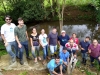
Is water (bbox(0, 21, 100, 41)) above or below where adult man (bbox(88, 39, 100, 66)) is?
below

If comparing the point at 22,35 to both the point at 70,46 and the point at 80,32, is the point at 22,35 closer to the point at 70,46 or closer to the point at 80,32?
the point at 70,46

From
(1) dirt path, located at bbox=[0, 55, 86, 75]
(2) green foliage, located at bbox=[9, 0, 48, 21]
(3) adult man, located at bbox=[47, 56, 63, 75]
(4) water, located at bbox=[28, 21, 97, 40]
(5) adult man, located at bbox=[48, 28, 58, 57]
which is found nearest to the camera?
(3) adult man, located at bbox=[47, 56, 63, 75]

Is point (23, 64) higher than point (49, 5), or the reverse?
point (49, 5)

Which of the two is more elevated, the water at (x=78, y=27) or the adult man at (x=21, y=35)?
the adult man at (x=21, y=35)

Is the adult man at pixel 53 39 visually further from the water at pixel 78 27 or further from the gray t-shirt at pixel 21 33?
the water at pixel 78 27

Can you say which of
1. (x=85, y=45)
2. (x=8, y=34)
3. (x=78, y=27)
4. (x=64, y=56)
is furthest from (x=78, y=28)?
(x=8, y=34)

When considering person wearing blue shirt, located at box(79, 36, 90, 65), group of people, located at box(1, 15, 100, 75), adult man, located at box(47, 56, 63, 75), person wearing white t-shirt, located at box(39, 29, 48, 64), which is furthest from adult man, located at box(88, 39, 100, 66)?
person wearing white t-shirt, located at box(39, 29, 48, 64)

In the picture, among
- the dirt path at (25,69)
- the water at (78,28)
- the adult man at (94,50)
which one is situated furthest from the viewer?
the water at (78,28)

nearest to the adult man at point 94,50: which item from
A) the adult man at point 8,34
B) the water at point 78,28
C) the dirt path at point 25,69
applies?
the dirt path at point 25,69

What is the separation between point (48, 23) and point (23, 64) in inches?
404

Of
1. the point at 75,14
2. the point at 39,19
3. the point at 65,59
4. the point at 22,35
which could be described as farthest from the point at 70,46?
the point at 75,14

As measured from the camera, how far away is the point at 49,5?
18391mm

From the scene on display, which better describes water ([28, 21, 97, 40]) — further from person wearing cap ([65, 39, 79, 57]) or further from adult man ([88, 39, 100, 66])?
person wearing cap ([65, 39, 79, 57])

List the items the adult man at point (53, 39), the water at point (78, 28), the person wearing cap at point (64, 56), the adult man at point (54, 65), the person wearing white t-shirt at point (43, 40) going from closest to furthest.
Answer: the adult man at point (54, 65) → the person wearing cap at point (64, 56) → the person wearing white t-shirt at point (43, 40) → the adult man at point (53, 39) → the water at point (78, 28)
